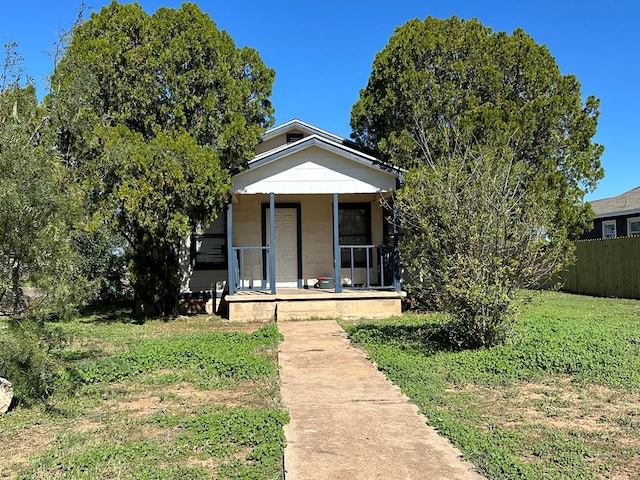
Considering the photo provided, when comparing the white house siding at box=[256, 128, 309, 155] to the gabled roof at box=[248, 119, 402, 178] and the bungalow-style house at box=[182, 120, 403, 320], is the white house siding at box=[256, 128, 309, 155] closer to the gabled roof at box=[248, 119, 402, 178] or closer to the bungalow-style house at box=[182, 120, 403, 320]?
Result: the bungalow-style house at box=[182, 120, 403, 320]

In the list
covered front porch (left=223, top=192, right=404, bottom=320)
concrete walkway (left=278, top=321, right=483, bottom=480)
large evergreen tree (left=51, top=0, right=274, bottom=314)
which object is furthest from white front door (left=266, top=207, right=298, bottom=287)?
concrete walkway (left=278, top=321, right=483, bottom=480)

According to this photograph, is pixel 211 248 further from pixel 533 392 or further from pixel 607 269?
pixel 607 269

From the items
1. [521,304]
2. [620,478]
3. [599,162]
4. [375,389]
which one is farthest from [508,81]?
[620,478]

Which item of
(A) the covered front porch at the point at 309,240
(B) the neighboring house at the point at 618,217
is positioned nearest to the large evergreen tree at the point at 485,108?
(A) the covered front porch at the point at 309,240

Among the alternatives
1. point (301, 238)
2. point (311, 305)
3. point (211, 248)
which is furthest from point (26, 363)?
point (301, 238)

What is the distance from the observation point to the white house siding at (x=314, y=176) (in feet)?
39.0

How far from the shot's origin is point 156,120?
1143cm

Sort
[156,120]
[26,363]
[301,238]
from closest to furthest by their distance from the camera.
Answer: [26,363] < [156,120] < [301,238]

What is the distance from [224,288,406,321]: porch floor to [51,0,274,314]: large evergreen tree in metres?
1.81

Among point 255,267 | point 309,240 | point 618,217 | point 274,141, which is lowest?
point 255,267

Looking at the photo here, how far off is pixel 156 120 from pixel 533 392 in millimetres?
9183

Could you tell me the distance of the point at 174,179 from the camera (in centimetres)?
1032

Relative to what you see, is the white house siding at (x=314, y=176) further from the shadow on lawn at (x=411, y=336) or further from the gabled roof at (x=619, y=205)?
the gabled roof at (x=619, y=205)

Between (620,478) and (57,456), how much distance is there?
415 centimetres
